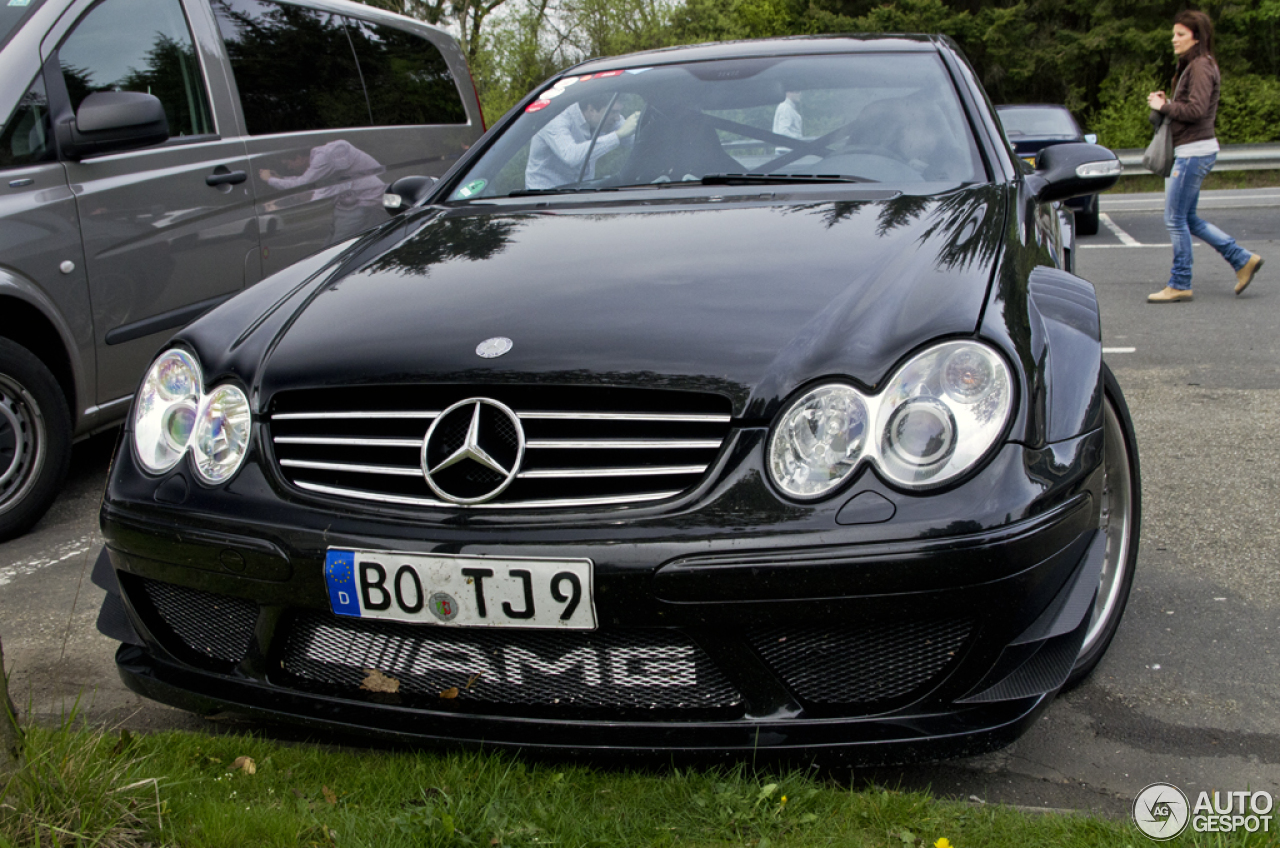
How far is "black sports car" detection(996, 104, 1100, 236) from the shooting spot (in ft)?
38.4

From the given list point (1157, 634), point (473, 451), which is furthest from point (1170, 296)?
point (473, 451)

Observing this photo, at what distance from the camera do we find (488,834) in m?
1.85

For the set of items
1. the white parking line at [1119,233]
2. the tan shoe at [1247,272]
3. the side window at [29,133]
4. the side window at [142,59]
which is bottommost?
the white parking line at [1119,233]

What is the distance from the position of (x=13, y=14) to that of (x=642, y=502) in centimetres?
320

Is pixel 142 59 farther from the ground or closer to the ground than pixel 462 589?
farther from the ground

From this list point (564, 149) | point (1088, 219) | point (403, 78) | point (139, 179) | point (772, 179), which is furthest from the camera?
point (1088, 219)

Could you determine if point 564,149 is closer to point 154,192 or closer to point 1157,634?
point 154,192

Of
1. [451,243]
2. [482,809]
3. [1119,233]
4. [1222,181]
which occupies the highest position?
[451,243]

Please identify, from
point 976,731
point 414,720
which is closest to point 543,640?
point 414,720

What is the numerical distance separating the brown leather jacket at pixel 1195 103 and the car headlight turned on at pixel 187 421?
694 cm

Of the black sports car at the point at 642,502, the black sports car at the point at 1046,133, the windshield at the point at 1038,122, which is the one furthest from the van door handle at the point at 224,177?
the windshield at the point at 1038,122

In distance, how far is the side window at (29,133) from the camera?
11.9ft

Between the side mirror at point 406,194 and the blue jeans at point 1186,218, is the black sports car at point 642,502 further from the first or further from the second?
the blue jeans at point 1186,218

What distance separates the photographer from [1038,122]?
42.6ft
